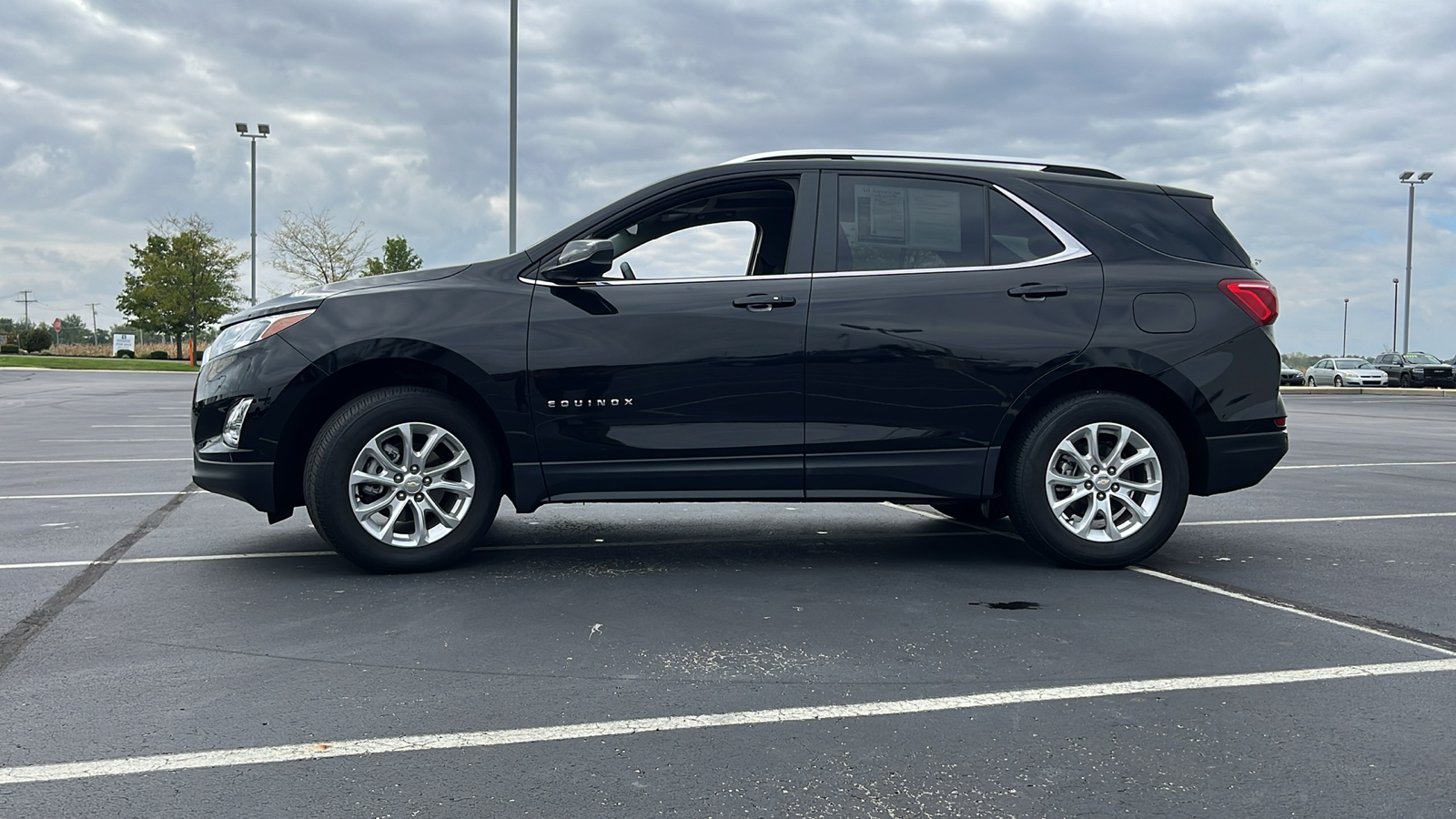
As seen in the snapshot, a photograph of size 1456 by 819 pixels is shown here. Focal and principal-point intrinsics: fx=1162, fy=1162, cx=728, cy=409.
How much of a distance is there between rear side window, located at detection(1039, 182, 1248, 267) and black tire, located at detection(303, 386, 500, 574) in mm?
3070

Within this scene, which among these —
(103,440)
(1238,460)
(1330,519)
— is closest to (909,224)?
(1238,460)

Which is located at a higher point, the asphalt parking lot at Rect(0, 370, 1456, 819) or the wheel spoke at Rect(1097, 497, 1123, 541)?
the wheel spoke at Rect(1097, 497, 1123, 541)

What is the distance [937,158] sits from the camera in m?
5.79

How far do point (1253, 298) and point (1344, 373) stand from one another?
176ft

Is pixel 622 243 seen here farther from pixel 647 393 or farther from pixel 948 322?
pixel 948 322

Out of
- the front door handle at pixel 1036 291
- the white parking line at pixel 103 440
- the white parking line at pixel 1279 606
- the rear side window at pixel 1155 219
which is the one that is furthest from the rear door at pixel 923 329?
the white parking line at pixel 103 440

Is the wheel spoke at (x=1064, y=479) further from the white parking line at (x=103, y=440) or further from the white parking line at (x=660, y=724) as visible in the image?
the white parking line at (x=103, y=440)

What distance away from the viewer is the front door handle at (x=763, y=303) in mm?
5375

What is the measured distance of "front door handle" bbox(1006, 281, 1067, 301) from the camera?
5.54 m

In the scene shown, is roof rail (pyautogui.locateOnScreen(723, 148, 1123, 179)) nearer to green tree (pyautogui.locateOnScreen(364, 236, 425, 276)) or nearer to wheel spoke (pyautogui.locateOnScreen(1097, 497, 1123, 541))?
wheel spoke (pyautogui.locateOnScreen(1097, 497, 1123, 541))

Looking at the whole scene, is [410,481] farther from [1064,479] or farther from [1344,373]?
[1344,373]

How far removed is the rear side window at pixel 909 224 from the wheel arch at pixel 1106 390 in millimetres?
721

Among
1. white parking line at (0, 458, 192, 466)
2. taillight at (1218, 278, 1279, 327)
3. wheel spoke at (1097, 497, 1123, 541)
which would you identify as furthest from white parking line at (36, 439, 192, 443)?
taillight at (1218, 278, 1279, 327)

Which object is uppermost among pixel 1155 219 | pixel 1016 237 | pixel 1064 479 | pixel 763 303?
pixel 1155 219
